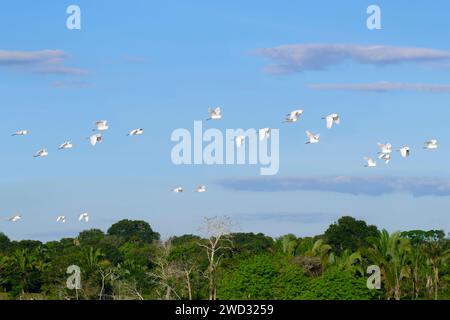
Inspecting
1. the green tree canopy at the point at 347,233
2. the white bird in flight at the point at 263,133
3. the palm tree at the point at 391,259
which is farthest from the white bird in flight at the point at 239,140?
the green tree canopy at the point at 347,233

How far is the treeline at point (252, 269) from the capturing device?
8812 centimetres

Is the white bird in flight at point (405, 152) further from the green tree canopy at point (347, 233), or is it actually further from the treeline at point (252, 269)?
the green tree canopy at point (347, 233)

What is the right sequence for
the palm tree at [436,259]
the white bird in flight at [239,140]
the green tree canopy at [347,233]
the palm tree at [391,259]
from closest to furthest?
the white bird in flight at [239,140] → the palm tree at [391,259] → the palm tree at [436,259] → the green tree canopy at [347,233]

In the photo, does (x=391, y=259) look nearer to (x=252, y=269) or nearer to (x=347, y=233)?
(x=252, y=269)

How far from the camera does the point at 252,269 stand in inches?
3484

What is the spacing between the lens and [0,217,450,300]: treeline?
289 ft

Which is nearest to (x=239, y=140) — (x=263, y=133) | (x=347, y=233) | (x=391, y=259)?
(x=263, y=133)

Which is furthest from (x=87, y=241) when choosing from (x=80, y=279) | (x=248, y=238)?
(x=80, y=279)

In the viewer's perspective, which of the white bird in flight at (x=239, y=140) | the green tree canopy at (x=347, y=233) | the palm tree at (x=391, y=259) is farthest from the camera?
the green tree canopy at (x=347, y=233)

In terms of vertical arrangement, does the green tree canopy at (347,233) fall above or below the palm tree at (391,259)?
above

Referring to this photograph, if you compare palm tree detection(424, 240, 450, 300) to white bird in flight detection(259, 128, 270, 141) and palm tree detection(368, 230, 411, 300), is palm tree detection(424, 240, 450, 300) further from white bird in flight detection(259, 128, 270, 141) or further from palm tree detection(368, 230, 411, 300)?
white bird in flight detection(259, 128, 270, 141)

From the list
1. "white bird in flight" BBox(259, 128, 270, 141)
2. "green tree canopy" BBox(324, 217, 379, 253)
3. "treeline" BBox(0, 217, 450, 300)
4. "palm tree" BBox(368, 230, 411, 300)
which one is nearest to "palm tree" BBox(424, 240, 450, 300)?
"treeline" BBox(0, 217, 450, 300)
